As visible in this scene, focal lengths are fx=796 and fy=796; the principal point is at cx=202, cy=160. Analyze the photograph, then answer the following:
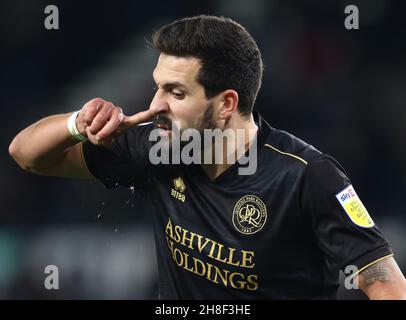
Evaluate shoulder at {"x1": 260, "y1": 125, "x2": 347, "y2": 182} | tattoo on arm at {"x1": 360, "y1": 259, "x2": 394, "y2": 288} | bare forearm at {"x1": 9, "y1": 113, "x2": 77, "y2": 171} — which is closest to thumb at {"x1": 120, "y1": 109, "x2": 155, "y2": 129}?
bare forearm at {"x1": 9, "y1": 113, "x2": 77, "y2": 171}

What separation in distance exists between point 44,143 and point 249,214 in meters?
1.08

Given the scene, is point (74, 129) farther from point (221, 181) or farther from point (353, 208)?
point (353, 208)

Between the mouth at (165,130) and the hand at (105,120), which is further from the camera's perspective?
the mouth at (165,130)

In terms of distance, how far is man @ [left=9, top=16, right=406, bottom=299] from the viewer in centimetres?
362

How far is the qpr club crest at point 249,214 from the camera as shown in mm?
3869

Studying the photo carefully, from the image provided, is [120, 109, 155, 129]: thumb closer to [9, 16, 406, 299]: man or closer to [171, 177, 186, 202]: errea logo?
[9, 16, 406, 299]: man

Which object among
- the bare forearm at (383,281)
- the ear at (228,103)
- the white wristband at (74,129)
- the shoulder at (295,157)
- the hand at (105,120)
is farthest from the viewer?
the ear at (228,103)

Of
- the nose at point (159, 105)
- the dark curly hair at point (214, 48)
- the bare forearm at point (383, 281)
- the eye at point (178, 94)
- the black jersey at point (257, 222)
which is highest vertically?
the dark curly hair at point (214, 48)

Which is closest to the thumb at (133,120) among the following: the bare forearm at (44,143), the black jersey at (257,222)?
the bare forearm at (44,143)

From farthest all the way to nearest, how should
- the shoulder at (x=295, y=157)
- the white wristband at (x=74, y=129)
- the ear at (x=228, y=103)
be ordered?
the ear at (x=228, y=103)
the white wristband at (x=74, y=129)
the shoulder at (x=295, y=157)

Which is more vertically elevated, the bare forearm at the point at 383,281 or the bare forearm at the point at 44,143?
the bare forearm at the point at 44,143

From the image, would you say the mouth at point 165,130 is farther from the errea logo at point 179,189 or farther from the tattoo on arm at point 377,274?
the tattoo on arm at point 377,274

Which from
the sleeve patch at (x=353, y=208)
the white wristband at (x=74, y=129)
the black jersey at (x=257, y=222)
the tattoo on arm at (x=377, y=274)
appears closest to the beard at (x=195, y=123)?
the black jersey at (x=257, y=222)

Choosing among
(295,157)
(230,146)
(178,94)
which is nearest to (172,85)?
(178,94)
